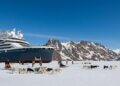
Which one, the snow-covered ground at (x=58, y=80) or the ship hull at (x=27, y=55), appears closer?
the snow-covered ground at (x=58, y=80)

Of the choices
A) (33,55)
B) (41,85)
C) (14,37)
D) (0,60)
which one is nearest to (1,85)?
(41,85)

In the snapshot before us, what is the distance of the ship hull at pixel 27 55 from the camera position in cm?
9456

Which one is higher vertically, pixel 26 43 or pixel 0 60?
pixel 26 43

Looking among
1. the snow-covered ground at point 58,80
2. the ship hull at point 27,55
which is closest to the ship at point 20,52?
the ship hull at point 27,55

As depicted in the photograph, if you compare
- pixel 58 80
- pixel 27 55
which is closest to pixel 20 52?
pixel 27 55

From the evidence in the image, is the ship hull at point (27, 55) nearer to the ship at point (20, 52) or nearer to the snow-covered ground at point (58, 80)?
the ship at point (20, 52)

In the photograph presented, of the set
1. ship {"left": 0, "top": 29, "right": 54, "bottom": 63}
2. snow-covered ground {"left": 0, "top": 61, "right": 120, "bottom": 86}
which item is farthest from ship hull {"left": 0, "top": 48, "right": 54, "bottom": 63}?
snow-covered ground {"left": 0, "top": 61, "right": 120, "bottom": 86}

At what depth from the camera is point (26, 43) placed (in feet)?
367

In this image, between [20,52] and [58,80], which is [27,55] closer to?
[20,52]

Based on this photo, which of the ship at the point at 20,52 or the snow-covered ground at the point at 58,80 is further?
the ship at the point at 20,52

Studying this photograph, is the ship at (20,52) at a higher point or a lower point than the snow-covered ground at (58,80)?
higher

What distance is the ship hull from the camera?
310 ft

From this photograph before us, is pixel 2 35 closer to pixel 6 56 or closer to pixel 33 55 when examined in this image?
pixel 6 56

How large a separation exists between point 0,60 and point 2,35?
1621cm
